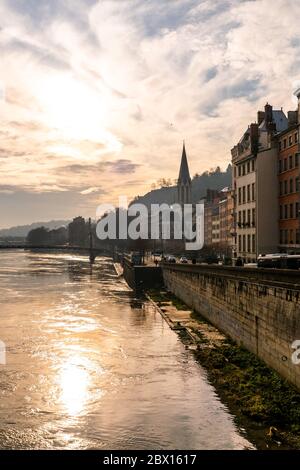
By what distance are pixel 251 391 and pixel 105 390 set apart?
24.9ft

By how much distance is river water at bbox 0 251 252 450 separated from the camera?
22.3 meters

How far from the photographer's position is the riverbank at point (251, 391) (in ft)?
71.7

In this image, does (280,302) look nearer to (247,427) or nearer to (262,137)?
(247,427)

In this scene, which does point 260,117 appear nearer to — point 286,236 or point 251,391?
point 286,236

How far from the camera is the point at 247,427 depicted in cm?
2300

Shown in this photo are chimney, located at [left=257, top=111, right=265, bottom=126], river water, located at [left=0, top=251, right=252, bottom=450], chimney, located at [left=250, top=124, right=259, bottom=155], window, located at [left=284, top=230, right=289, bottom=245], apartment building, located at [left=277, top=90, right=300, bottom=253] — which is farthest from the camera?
chimney, located at [left=257, top=111, right=265, bottom=126]

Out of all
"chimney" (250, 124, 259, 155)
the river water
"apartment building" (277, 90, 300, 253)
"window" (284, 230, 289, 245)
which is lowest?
the river water

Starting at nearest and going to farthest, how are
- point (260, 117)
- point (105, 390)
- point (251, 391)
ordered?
point (251, 391), point (105, 390), point (260, 117)

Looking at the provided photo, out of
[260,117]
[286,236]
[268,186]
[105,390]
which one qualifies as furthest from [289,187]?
[105,390]

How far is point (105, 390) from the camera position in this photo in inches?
1141

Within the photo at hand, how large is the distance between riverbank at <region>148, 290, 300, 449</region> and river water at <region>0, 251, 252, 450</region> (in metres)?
0.68

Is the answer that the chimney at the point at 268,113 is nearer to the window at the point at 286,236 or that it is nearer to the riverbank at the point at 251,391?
the window at the point at 286,236

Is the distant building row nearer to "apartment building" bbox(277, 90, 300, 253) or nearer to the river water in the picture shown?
"apartment building" bbox(277, 90, 300, 253)

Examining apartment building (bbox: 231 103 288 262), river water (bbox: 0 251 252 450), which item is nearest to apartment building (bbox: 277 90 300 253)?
apartment building (bbox: 231 103 288 262)
